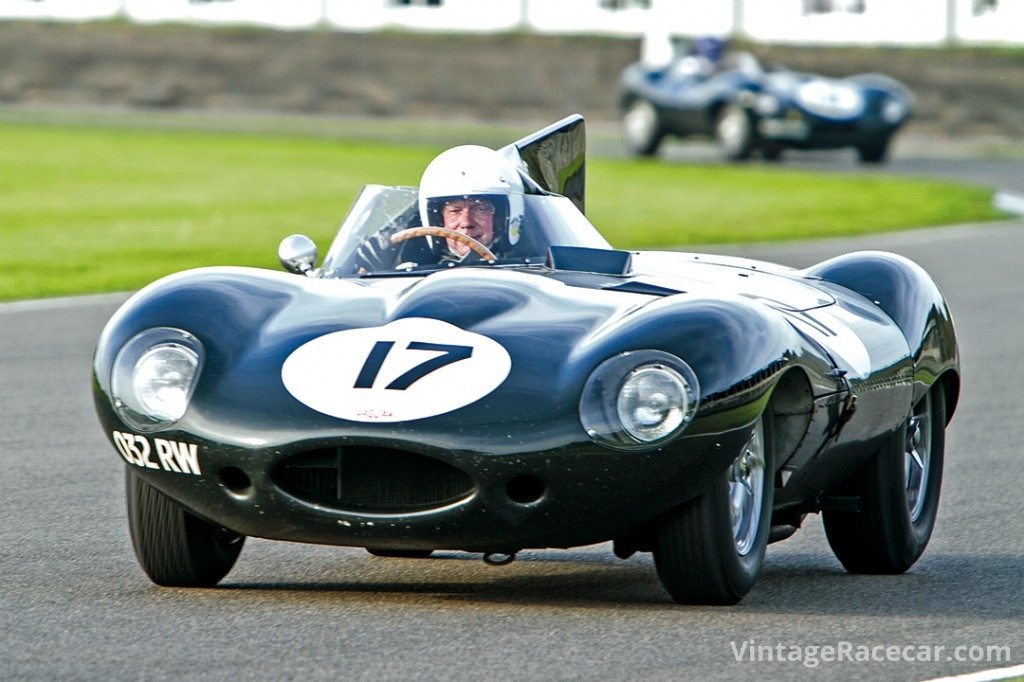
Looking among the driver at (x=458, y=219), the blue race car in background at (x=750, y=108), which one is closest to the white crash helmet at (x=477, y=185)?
the driver at (x=458, y=219)

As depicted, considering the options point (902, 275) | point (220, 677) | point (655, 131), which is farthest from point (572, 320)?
point (655, 131)

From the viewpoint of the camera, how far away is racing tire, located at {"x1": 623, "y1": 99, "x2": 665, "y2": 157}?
1198 inches

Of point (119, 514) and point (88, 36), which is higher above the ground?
point (119, 514)

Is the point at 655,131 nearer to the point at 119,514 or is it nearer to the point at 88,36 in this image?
the point at 88,36

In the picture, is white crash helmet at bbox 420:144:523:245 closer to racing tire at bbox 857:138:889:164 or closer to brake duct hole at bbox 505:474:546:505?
brake duct hole at bbox 505:474:546:505

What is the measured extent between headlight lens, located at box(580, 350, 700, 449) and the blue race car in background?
24.7 m

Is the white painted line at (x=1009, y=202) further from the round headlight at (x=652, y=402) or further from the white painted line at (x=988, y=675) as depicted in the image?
the white painted line at (x=988, y=675)

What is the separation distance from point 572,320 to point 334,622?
3.17 feet

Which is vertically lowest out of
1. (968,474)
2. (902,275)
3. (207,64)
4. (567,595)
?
(207,64)

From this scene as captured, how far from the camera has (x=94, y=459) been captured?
802cm

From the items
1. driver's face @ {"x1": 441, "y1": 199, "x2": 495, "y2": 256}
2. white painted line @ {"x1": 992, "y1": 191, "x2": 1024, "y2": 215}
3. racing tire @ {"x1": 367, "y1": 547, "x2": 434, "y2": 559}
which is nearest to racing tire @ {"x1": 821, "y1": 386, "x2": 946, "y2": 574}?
racing tire @ {"x1": 367, "y1": 547, "x2": 434, "y2": 559}

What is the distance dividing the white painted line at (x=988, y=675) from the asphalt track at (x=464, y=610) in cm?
7

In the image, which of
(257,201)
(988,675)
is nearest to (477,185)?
(988,675)

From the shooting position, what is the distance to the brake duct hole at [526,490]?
16.6 feet
